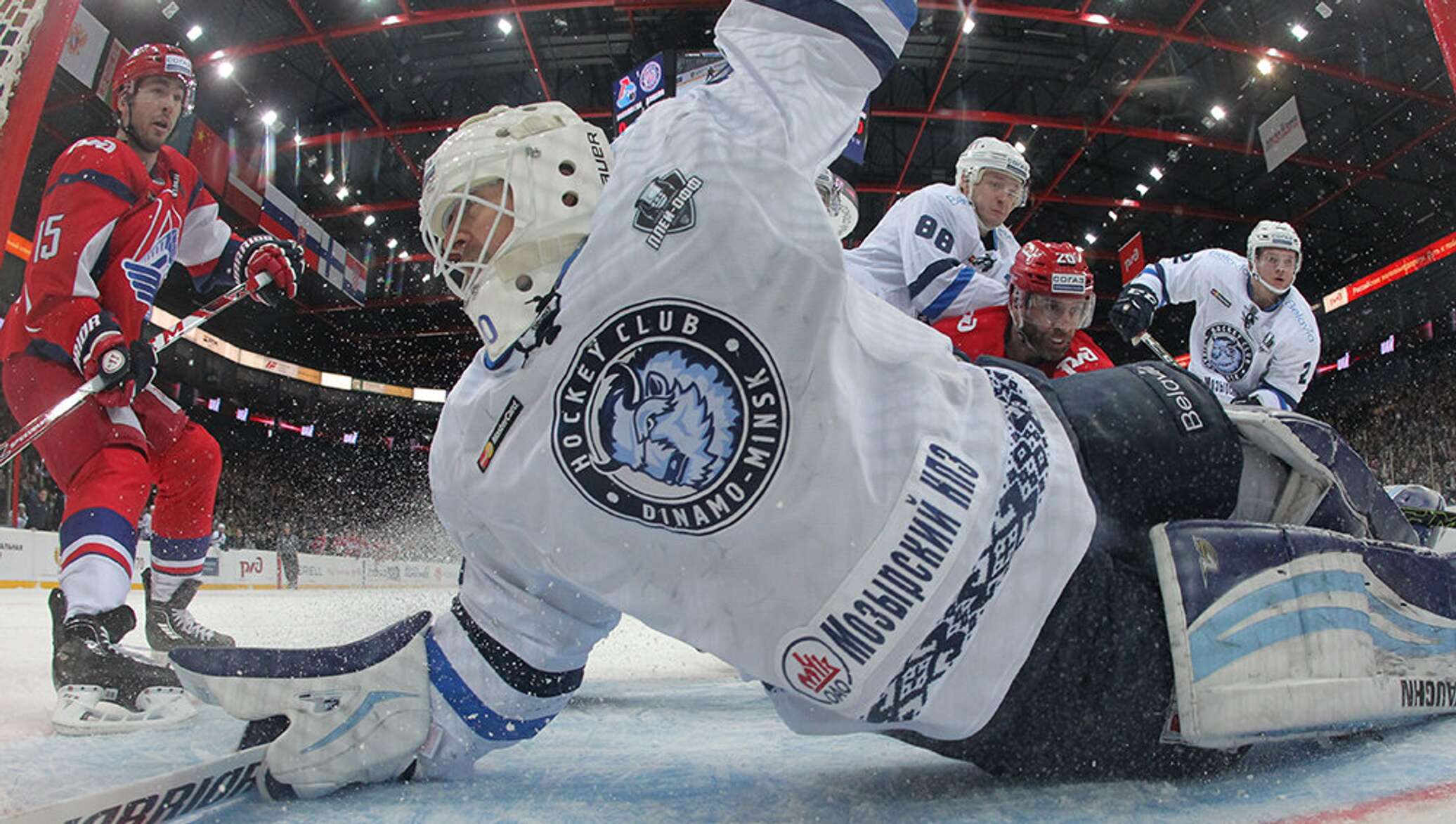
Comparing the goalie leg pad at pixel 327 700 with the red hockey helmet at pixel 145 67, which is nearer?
the goalie leg pad at pixel 327 700

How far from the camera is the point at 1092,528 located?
3.26 ft

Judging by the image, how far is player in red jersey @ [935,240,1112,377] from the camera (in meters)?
2.13

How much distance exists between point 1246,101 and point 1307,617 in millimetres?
13019

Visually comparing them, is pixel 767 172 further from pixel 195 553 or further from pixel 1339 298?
pixel 1339 298

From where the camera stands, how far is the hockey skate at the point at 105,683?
1.56 meters

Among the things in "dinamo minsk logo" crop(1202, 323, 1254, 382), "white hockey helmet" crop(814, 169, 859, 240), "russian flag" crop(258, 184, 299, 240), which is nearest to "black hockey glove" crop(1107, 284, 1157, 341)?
"dinamo minsk logo" crop(1202, 323, 1254, 382)

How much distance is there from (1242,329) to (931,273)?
1.88m

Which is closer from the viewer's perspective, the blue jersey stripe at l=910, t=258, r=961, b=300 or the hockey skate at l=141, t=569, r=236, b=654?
the hockey skate at l=141, t=569, r=236, b=654

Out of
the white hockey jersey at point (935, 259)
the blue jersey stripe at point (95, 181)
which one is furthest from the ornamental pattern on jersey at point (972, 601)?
the blue jersey stripe at point (95, 181)

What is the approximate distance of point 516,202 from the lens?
0.95 m

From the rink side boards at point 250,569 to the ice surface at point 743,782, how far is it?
0.81 metres

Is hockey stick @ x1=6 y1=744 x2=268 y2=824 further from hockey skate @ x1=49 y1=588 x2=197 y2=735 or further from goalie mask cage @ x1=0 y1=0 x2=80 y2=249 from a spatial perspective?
goalie mask cage @ x1=0 y1=0 x2=80 y2=249

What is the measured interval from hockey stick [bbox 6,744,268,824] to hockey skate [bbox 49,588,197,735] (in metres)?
0.64

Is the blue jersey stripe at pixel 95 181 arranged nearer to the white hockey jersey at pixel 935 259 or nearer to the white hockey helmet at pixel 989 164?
the white hockey jersey at pixel 935 259
